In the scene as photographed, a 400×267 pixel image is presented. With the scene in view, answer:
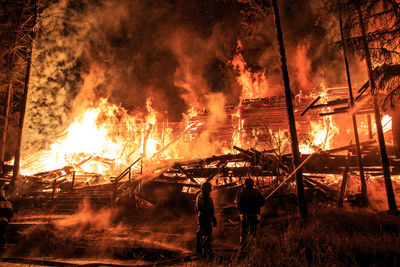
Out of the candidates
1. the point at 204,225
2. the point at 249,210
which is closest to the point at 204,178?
the point at 204,225

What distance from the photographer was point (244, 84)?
92.0 feet

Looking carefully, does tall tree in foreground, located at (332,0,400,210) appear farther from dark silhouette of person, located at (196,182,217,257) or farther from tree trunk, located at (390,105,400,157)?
dark silhouette of person, located at (196,182,217,257)

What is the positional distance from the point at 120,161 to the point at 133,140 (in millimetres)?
3314

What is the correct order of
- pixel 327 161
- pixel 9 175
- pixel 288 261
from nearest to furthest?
pixel 288 261
pixel 327 161
pixel 9 175

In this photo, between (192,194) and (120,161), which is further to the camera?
(120,161)

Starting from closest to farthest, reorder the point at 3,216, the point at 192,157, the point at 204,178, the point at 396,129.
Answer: the point at 3,216 → the point at 396,129 → the point at 204,178 → the point at 192,157

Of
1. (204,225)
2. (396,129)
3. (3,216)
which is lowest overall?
(204,225)

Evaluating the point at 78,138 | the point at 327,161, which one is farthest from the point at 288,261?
the point at 78,138

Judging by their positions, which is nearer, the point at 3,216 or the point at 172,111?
the point at 3,216

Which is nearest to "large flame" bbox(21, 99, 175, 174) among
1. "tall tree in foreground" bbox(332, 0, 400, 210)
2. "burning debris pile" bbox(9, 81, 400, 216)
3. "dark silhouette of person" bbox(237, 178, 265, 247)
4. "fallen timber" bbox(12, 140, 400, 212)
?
"burning debris pile" bbox(9, 81, 400, 216)

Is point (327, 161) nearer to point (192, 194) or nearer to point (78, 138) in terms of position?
point (192, 194)

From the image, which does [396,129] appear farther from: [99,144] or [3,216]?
[99,144]

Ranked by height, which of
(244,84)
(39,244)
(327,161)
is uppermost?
(244,84)

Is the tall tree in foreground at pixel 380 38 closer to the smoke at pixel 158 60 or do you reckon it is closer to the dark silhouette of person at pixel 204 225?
the dark silhouette of person at pixel 204 225
